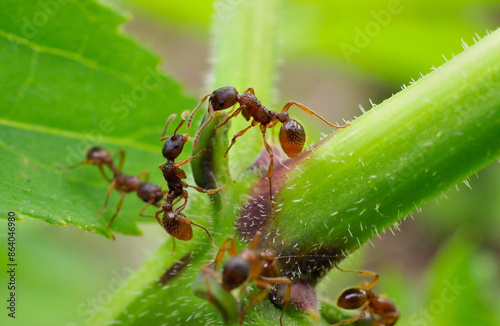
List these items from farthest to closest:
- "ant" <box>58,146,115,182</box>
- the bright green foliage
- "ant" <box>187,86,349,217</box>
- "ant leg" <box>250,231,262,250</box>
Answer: the bright green foliage < "ant" <box>58,146,115,182</box> < "ant" <box>187,86,349,217</box> < "ant leg" <box>250,231,262,250</box>

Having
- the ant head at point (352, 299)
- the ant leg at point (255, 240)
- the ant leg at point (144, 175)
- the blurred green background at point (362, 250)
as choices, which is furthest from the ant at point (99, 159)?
the ant head at point (352, 299)

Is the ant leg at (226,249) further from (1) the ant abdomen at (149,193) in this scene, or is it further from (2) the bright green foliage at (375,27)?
(2) the bright green foliage at (375,27)

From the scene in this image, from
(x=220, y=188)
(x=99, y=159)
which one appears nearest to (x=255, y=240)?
(x=220, y=188)

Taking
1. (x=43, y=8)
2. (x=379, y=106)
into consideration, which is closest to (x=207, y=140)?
(x=379, y=106)

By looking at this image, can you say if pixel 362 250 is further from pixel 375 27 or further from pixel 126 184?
pixel 126 184

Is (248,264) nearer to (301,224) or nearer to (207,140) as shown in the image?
(301,224)

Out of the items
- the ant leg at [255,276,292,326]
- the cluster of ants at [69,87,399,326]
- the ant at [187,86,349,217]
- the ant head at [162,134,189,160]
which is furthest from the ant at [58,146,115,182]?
the ant leg at [255,276,292,326]

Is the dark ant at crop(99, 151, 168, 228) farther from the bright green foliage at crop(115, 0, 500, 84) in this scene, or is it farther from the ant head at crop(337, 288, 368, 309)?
the bright green foliage at crop(115, 0, 500, 84)

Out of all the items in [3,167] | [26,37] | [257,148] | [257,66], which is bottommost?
[257,148]
